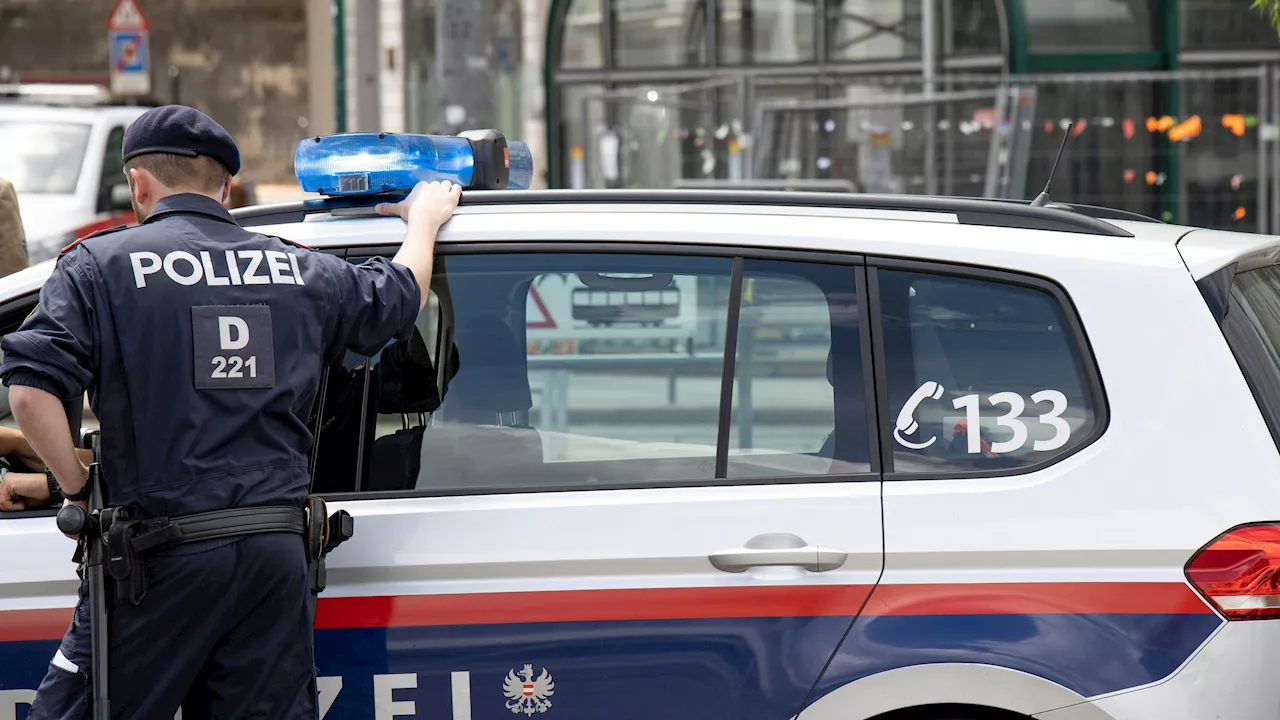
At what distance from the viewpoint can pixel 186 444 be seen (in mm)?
2578

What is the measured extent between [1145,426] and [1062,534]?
25cm

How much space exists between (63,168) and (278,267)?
9.14 m

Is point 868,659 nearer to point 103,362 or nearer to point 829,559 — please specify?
point 829,559

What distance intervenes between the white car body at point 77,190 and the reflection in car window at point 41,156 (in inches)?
0.8

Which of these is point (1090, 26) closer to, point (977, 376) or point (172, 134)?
point (977, 376)

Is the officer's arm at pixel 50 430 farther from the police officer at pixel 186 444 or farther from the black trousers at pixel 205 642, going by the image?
the black trousers at pixel 205 642

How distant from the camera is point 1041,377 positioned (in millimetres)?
2816

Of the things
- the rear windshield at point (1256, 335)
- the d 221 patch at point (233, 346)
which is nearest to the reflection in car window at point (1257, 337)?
the rear windshield at point (1256, 335)

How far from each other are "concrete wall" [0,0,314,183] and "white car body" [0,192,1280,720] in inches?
942

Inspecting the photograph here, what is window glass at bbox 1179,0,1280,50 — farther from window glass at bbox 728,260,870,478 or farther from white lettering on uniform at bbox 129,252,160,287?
white lettering on uniform at bbox 129,252,160,287

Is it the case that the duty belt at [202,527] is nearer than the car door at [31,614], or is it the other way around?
the duty belt at [202,527]

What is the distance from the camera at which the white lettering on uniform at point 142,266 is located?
8.45 feet

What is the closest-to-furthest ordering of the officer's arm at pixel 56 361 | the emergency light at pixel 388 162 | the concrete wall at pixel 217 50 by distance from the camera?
the officer's arm at pixel 56 361 → the emergency light at pixel 388 162 → the concrete wall at pixel 217 50

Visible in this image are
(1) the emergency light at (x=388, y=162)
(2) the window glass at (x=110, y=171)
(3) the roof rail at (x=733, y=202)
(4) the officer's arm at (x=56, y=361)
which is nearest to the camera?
(4) the officer's arm at (x=56, y=361)
